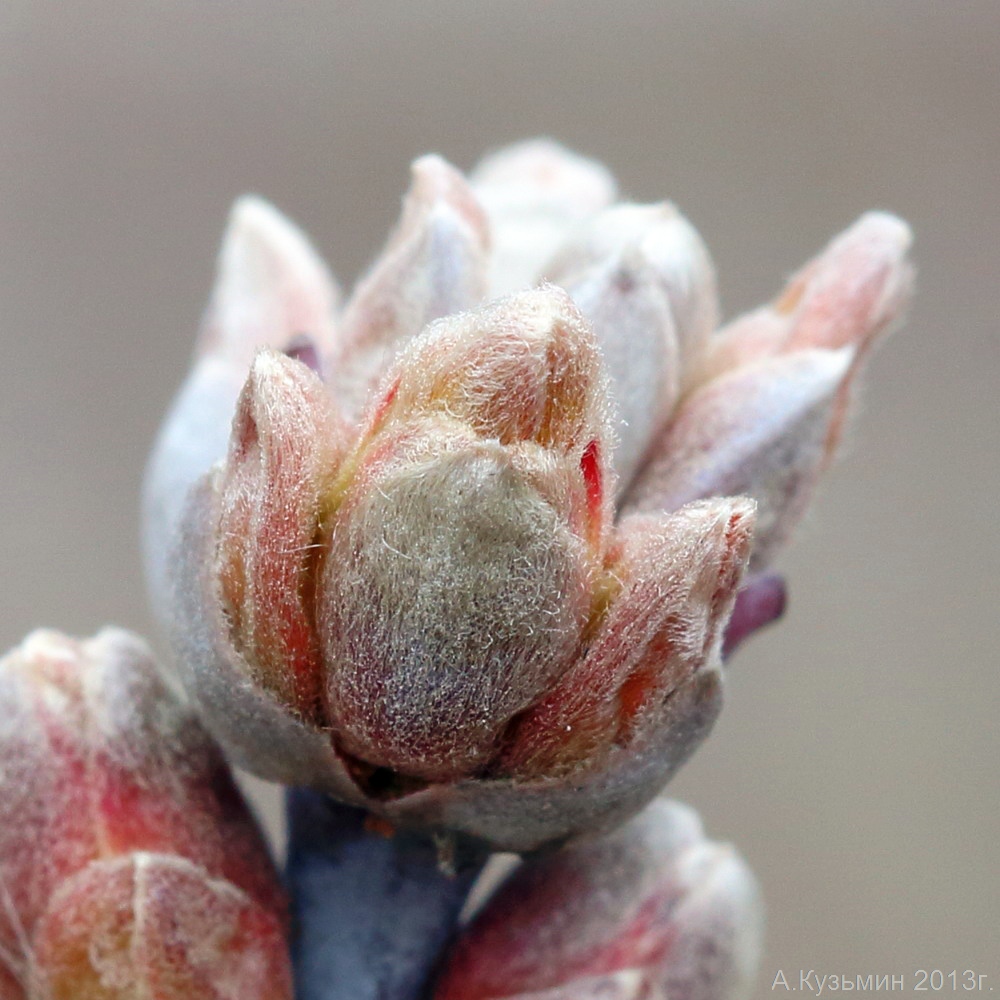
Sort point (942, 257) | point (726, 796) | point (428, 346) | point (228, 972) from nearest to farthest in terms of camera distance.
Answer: point (428, 346) < point (228, 972) < point (726, 796) < point (942, 257)

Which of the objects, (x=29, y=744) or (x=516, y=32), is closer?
(x=29, y=744)

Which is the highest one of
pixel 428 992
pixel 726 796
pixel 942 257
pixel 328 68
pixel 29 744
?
pixel 328 68

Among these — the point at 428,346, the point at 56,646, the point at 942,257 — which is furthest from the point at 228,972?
the point at 942,257

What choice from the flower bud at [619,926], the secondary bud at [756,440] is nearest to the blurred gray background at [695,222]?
the flower bud at [619,926]

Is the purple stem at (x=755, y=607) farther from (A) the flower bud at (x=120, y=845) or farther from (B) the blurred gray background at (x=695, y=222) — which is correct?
(B) the blurred gray background at (x=695, y=222)

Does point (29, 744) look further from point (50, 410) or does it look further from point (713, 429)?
point (50, 410)

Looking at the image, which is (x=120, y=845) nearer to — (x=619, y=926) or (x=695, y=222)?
(x=619, y=926)
